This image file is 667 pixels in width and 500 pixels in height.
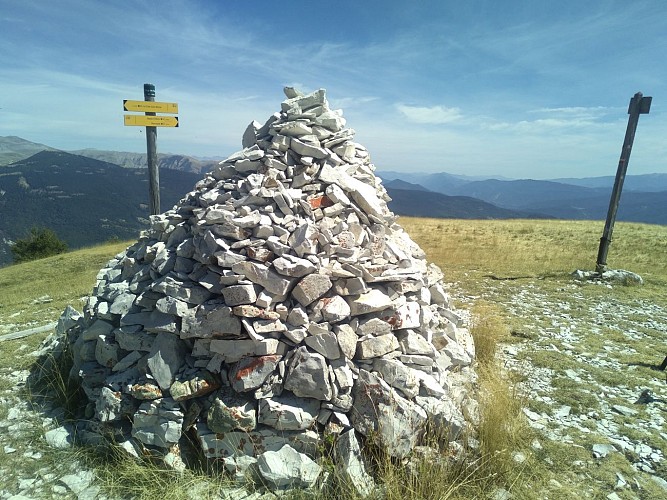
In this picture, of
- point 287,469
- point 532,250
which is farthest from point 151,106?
point 532,250

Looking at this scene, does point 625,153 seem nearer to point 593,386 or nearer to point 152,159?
point 593,386

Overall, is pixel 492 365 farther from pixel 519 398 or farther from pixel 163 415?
pixel 163 415

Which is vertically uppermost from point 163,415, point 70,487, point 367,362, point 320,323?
point 320,323

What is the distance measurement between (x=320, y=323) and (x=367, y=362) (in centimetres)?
69

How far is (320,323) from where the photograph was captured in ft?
13.7

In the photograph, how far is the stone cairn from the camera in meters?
3.87

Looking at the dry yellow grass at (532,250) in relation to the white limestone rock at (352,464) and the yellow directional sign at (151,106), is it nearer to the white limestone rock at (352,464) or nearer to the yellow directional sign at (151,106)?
the yellow directional sign at (151,106)

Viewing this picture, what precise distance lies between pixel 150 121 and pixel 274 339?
6.90m

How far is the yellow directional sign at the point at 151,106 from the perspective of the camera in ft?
27.3

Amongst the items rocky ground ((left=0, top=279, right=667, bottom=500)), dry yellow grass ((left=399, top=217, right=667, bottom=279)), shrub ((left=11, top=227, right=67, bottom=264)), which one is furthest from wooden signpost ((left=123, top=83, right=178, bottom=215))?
shrub ((left=11, top=227, right=67, bottom=264))

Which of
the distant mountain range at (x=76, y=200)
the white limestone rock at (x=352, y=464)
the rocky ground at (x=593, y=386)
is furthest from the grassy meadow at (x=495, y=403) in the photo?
the distant mountain range at (x=76, y=200)

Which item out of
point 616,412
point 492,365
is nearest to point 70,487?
point 492,365

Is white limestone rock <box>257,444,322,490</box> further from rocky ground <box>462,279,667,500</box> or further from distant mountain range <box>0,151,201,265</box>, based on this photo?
distant mountain range <box>0,151,201,265</box>

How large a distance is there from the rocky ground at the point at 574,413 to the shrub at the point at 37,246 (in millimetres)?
29682
